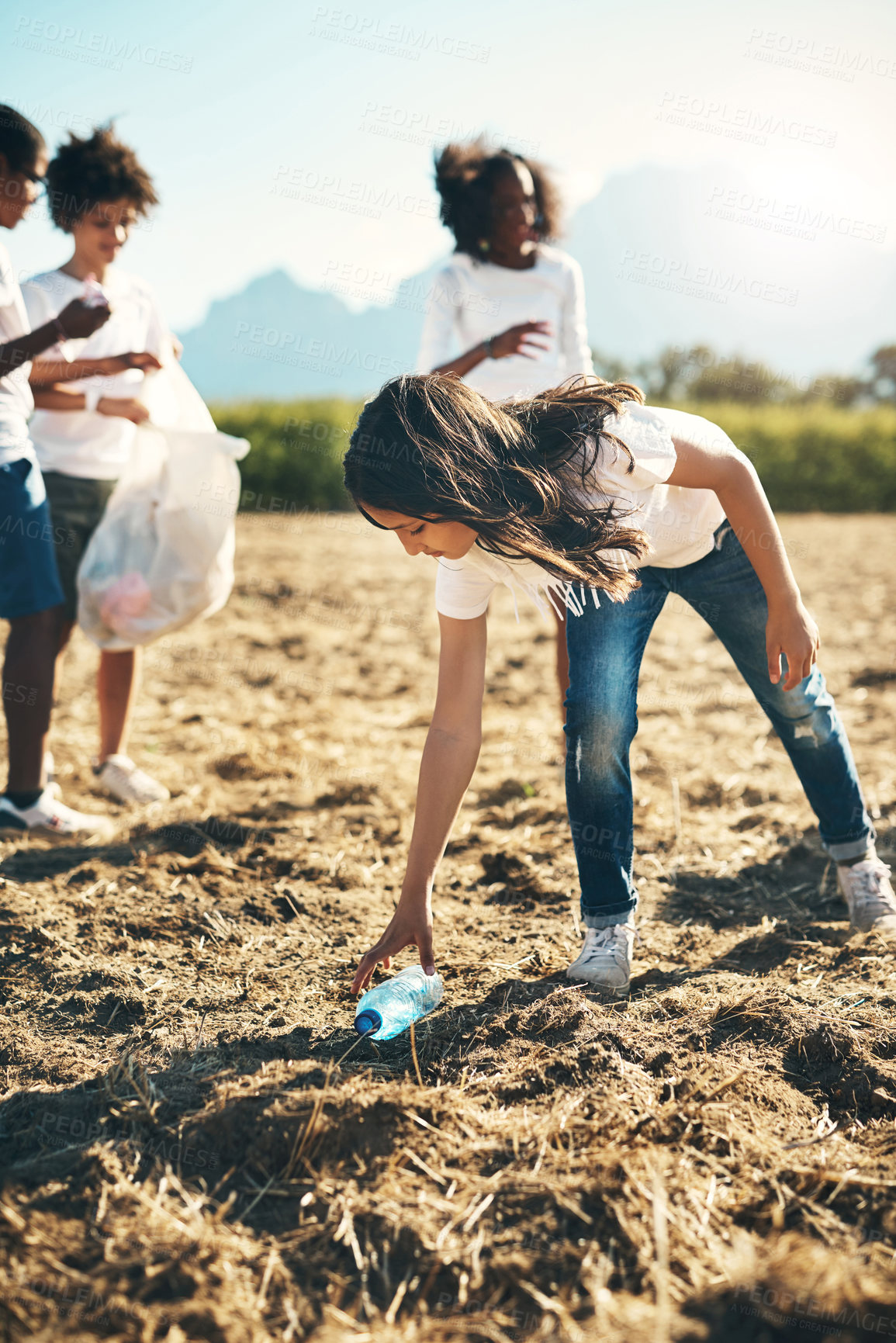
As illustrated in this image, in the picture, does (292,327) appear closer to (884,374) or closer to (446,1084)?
(884,374)

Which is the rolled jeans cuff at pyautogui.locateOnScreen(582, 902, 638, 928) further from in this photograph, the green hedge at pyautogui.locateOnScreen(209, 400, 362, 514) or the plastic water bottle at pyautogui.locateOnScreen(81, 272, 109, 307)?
the green hedge at pyautogui.locateOnScreen(209, 400, 362, 514)

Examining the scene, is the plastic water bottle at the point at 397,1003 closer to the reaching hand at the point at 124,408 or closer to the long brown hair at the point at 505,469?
the long brown hair at the point at 505,469

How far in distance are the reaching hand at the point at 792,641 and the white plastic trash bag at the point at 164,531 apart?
6.63 ft

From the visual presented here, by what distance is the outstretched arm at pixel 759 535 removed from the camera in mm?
2025

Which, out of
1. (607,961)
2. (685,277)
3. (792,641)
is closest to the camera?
(792,641)

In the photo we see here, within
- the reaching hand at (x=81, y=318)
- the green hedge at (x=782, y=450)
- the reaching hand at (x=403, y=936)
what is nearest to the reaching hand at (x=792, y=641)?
the reaching hand at (x=403, y=936)

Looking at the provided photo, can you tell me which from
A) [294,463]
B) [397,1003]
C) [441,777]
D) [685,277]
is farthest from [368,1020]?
[294,463]

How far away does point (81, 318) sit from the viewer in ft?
9.66

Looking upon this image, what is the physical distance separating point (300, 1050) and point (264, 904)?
2.43 feet

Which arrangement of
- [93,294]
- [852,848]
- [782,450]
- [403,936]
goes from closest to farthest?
[403,936]
[852,848]
[93,294]
[782,450]

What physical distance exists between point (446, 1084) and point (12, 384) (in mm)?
2350

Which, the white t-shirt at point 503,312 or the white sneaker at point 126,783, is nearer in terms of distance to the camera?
the white t-shirt at point 503,312

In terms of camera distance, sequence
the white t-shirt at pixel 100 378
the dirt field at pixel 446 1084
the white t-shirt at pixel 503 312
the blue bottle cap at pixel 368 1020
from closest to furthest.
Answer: the dirt field at pixel 446 1084 → the blue bottle cap at pixel 368 1020 → the white t-shirt at pixel 100 378 → the white t-shirt at pixel 503 312

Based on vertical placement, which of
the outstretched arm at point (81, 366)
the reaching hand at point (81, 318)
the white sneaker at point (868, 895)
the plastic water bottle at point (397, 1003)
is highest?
the reaching hand at point (81, 318)
